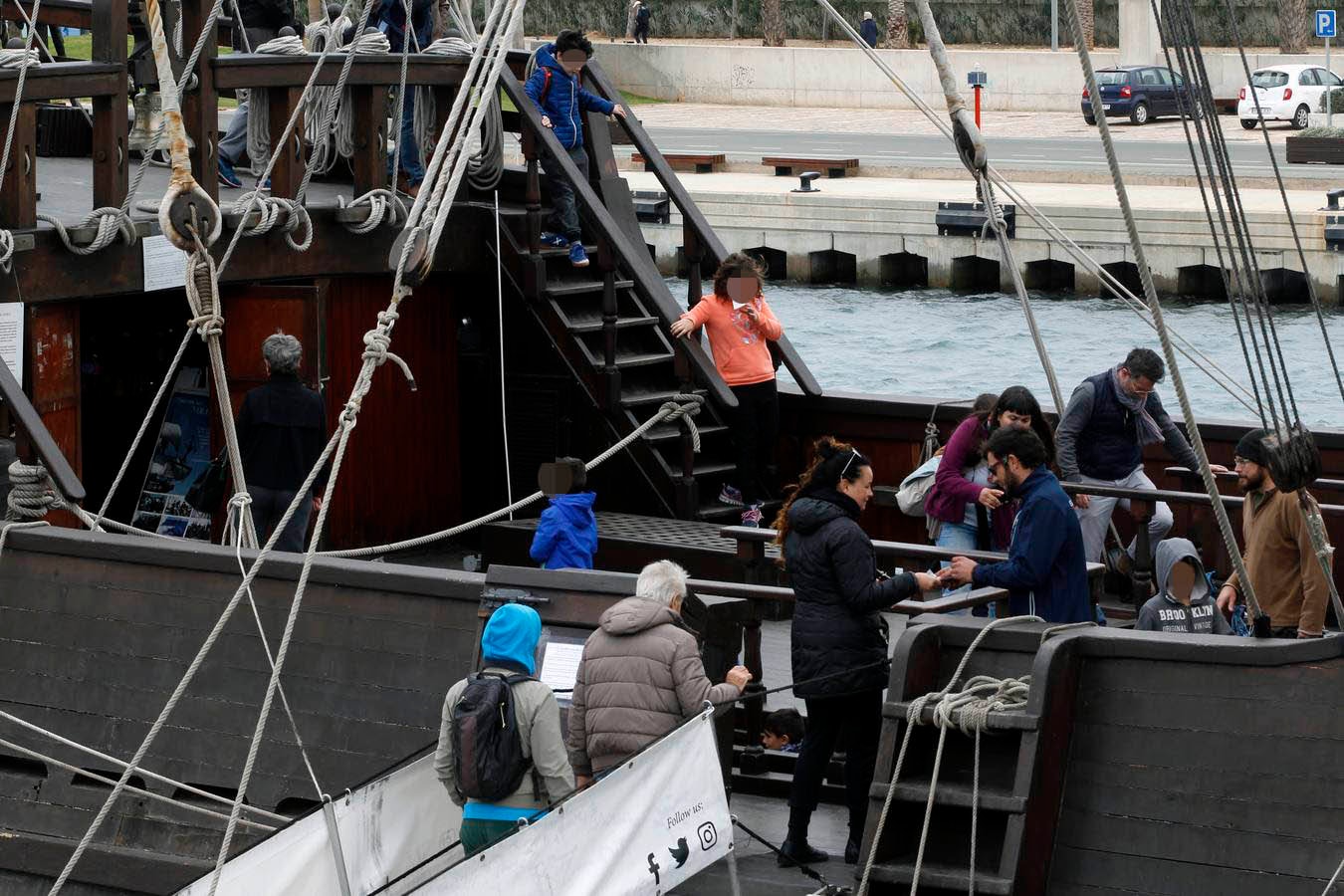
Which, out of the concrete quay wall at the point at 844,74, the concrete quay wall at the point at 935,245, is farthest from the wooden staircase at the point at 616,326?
the concrete quay wall at the point at 844,74

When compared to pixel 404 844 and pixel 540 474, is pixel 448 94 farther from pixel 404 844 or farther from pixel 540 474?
pixel 404 844

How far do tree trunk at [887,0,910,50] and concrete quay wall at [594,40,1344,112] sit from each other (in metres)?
1.37

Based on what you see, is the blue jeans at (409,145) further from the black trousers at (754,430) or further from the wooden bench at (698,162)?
the wooden bench at (698,162)

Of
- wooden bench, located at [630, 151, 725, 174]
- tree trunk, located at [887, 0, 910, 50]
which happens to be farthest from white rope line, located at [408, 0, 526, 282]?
tree trunk, located at [887, 0, 910, 50]

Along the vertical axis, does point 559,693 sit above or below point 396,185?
below

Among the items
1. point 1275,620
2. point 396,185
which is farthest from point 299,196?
point 1275,620

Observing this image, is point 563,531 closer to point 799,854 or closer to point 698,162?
point 799,854

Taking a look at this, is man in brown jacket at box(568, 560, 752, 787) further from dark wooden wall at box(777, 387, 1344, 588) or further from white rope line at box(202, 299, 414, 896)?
dark wooden wall at box(777, 387, 1344, 588)

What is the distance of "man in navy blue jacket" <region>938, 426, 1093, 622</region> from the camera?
645cm

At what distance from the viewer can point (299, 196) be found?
10.0 m

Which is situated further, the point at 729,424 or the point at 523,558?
the point at 729,424

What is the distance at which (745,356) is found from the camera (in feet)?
34.6

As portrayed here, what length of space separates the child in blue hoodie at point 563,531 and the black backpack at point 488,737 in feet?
8.23

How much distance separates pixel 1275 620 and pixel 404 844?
3253 millimetres
